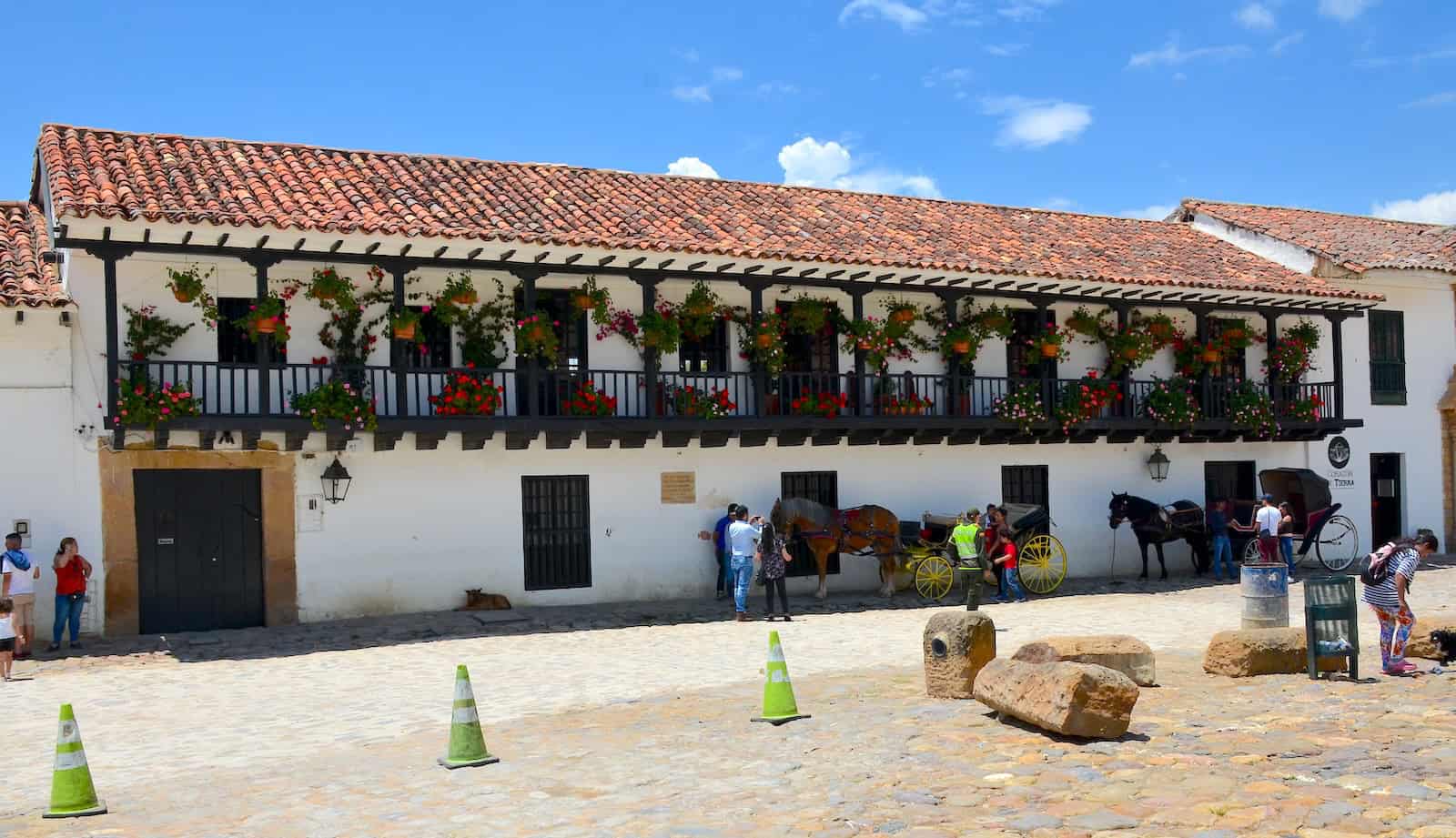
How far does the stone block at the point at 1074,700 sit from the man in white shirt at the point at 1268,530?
45.5ft

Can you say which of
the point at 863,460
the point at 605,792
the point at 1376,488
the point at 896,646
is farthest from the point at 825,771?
the point at 1376,488

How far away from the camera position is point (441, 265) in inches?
699

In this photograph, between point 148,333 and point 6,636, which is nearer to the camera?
point 6,636

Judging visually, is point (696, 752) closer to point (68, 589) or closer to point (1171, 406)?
point (68, 589)

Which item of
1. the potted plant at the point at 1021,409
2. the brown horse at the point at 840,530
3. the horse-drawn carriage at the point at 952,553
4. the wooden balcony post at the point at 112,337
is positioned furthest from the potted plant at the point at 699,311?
the wooden balcony post at the point at 112,337

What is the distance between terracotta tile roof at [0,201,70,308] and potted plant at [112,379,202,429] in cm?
128

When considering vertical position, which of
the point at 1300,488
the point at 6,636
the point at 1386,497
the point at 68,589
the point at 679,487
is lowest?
the point at 6,636

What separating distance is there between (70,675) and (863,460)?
11753 millimetres

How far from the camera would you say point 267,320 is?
16.2m

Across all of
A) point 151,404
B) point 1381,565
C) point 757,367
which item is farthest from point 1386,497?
point 151,404

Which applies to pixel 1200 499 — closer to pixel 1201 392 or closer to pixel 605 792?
pixel 1201 392

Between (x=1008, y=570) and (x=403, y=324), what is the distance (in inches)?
366

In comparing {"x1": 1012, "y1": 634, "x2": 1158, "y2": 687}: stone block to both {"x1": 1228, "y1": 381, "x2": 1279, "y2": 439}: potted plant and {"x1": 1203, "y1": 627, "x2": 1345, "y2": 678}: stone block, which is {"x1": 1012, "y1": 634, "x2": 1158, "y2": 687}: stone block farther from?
{"x1": 1228, "y1": 381, "x2": 1279, "y2": 439}: potted plant

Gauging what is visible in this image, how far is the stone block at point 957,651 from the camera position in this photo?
1030 cm
